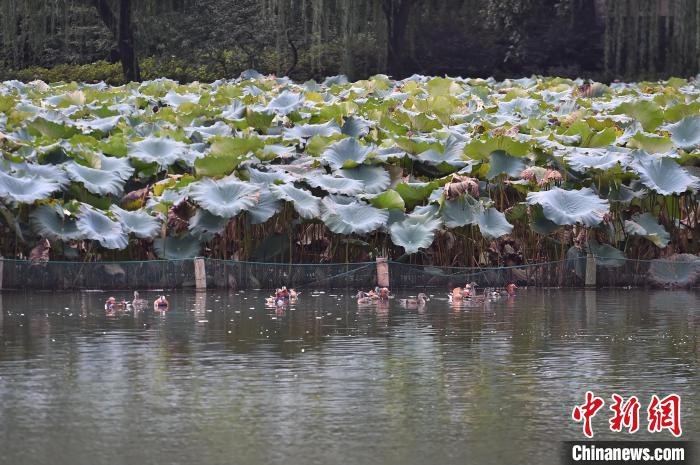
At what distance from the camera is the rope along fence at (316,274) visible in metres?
13.0

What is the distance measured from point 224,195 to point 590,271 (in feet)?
10.9

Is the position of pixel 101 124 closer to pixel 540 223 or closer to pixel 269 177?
pixel 269 177

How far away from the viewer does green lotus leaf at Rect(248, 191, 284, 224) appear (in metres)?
13.3

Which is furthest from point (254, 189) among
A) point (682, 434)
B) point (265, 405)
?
point (682, 434)

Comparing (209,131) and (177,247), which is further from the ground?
(209,131)

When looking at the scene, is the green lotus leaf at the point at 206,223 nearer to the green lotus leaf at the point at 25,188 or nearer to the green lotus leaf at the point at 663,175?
the green lotus leaf at the point at 25,188

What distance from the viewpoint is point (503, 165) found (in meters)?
14.2

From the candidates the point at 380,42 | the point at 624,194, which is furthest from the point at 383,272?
the point at 380,42

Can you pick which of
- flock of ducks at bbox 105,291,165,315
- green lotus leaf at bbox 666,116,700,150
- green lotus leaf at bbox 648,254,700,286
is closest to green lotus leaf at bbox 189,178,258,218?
flock of ducks at bbox 105,291,165,315

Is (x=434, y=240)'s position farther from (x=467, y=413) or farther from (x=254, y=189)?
(x=467, y=413)

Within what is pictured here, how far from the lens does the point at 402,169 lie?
14656mm

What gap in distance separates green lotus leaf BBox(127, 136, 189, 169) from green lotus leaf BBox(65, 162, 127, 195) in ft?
1.85

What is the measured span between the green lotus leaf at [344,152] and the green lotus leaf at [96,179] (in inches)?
77.7

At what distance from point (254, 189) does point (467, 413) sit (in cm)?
641
